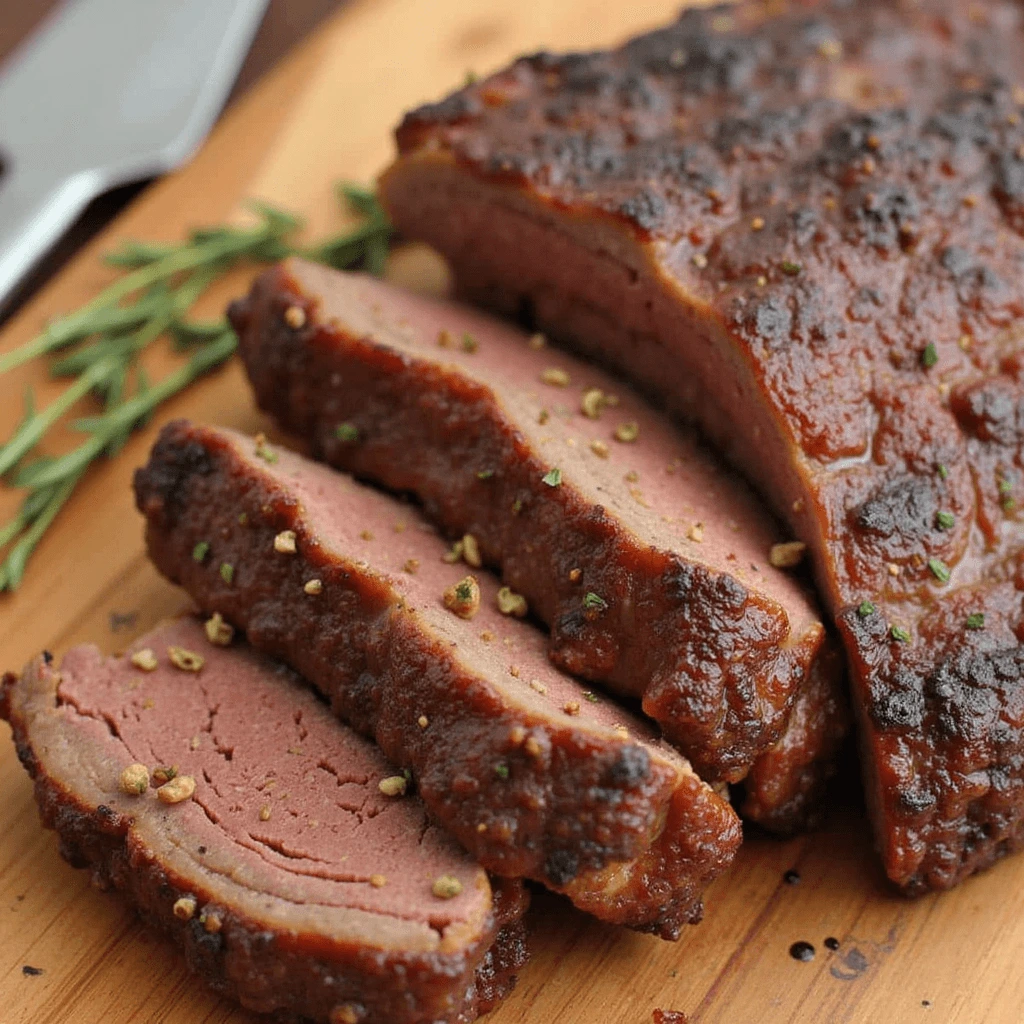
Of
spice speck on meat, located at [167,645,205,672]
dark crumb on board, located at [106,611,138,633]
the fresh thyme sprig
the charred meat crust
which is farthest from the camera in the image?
the fresh thyme sprig

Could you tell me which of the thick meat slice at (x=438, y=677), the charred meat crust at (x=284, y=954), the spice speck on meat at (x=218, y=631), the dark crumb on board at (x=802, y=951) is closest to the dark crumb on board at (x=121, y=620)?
the thick meat slice at (x=438, y=677)

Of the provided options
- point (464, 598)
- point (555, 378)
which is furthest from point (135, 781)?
point (555, 378)

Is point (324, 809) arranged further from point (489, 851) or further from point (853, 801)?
point (853, 801)

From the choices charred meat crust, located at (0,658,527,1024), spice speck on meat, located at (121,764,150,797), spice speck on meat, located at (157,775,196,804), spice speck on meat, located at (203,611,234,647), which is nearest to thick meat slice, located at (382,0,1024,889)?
charred meat crust, located at (0,658,527,1024)

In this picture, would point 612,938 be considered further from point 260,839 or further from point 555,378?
point 555,378

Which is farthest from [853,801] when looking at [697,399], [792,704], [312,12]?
[312,12]

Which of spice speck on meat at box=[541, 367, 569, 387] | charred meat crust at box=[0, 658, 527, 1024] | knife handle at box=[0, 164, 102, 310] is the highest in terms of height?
knife handle at box=[0, 164, 102, 310]

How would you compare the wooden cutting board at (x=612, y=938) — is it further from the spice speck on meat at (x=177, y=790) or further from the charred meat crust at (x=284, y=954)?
the spice speck on meat at (x=177, y=790)

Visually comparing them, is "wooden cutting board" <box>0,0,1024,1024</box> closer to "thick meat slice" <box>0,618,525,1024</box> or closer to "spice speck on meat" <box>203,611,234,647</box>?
"thick meat slice" <box>0,618,525,1024</box>
